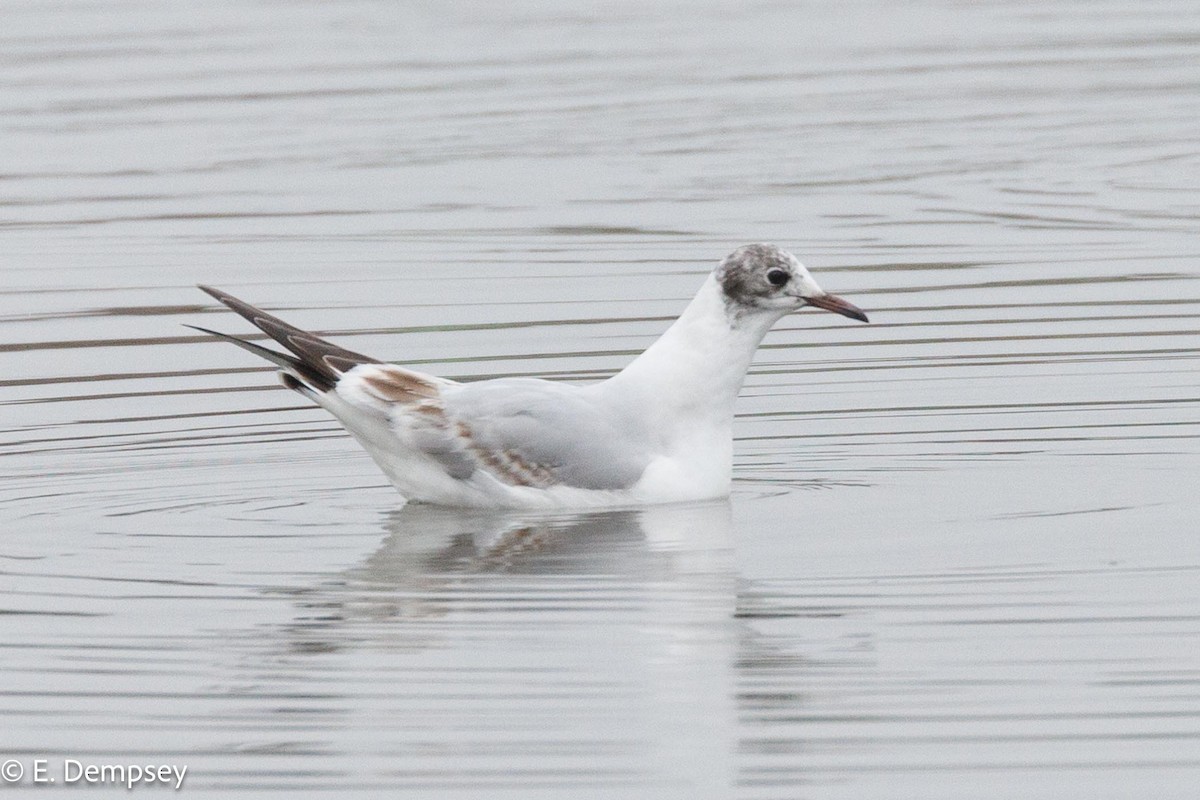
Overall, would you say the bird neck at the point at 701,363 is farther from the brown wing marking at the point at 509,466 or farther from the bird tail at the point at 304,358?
the bird tail at the point at 304,358

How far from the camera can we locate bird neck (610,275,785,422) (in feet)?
34.5

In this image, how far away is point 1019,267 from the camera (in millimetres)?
14938

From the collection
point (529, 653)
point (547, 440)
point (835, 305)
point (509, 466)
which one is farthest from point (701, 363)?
point (529, 653)

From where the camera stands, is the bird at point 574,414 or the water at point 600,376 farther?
the bird at point 574,414

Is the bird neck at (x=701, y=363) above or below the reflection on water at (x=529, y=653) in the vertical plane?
above

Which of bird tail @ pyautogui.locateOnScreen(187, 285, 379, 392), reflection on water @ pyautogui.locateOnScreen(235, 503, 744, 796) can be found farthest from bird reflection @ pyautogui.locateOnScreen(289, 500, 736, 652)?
bird tail @ pyautogui.locateOnScreen(187, 285, 379, 392)

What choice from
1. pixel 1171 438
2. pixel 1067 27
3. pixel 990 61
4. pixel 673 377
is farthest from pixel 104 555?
pixel 1067 27

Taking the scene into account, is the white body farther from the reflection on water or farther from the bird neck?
the reflection on water

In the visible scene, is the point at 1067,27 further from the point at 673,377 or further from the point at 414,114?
the point at 673,377

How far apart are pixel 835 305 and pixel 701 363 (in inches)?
21.1

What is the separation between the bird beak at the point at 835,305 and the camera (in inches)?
414

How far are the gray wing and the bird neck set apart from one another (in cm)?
18

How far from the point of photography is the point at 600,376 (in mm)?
12516

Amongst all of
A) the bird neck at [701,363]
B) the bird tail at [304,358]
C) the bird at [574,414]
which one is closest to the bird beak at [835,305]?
the bird at [574,414]
